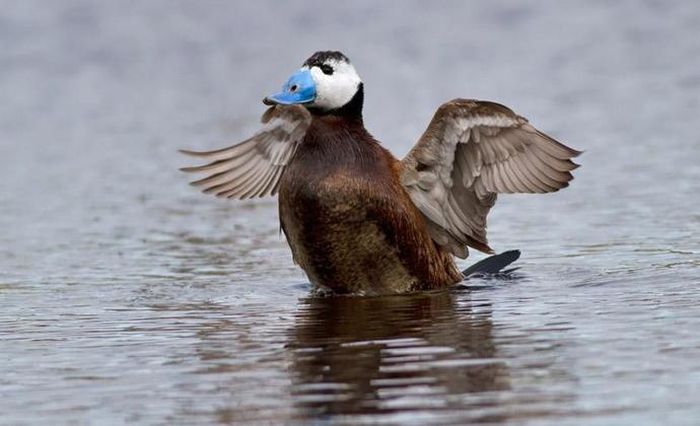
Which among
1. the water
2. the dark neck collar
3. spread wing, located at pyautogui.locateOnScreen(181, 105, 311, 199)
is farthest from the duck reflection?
spread wing, located at pyautogui.locateOnScreen(181, 105, 311, 199)

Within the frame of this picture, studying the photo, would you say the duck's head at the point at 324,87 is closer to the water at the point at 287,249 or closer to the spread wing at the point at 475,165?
the spread wing at the point at 475,165

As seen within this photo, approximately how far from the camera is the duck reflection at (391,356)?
6199 millimetres

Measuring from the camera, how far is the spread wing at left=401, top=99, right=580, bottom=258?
970 centimetres

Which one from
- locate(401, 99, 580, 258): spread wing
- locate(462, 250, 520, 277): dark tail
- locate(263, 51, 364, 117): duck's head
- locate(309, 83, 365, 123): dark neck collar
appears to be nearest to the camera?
locate(263, 51, 364, 117): duck's head

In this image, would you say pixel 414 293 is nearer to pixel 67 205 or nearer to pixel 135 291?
pixel 135 291

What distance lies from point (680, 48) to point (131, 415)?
50.4 feet

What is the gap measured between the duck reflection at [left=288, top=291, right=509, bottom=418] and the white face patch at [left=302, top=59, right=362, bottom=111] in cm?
125

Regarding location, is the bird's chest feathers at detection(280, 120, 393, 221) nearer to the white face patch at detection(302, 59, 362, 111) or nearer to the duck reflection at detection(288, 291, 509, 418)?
the white face patch at detection(302, 59, 362, 111)

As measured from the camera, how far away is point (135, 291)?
9.91 m

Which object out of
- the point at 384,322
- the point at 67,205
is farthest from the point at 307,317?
the point at 67,205

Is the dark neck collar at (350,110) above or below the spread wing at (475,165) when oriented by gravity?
above

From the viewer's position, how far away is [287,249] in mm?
11930

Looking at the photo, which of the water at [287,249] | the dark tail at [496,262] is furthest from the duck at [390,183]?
the water at [287,249]

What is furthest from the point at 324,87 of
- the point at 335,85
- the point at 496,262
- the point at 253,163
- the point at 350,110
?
the point at 496,262
